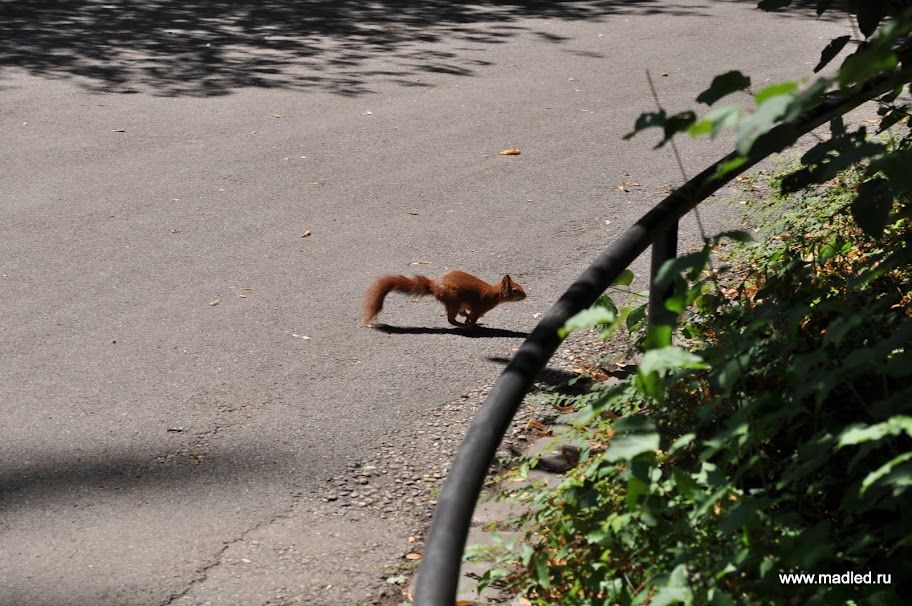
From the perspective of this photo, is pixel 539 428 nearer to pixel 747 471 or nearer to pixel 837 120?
pixel 747 471

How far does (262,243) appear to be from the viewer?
6.73 metres

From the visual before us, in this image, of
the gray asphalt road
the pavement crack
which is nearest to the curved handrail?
Result: the gray asphalt road

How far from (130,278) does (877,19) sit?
14.5 ft

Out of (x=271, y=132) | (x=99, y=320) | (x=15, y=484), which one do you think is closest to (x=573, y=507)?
(x=15, y=484)

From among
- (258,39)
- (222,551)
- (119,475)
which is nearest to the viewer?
(222,551)

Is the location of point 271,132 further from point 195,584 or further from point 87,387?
point 195,584

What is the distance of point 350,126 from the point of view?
9195 millimetres

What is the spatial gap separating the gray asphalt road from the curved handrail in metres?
1.47

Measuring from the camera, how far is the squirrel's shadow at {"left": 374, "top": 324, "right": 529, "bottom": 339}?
5.75m

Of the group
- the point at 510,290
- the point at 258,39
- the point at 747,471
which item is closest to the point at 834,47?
the point at 747,471

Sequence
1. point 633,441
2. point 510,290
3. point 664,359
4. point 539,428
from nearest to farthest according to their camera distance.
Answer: point 664,359 → point 633,441 → point 539,428 → point 510,290

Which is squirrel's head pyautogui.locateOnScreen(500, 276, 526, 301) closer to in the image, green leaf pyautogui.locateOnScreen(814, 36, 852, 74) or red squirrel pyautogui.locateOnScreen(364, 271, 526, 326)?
red squirrel pyautogui.locateOnScreen(364, 271, 526, 326)
